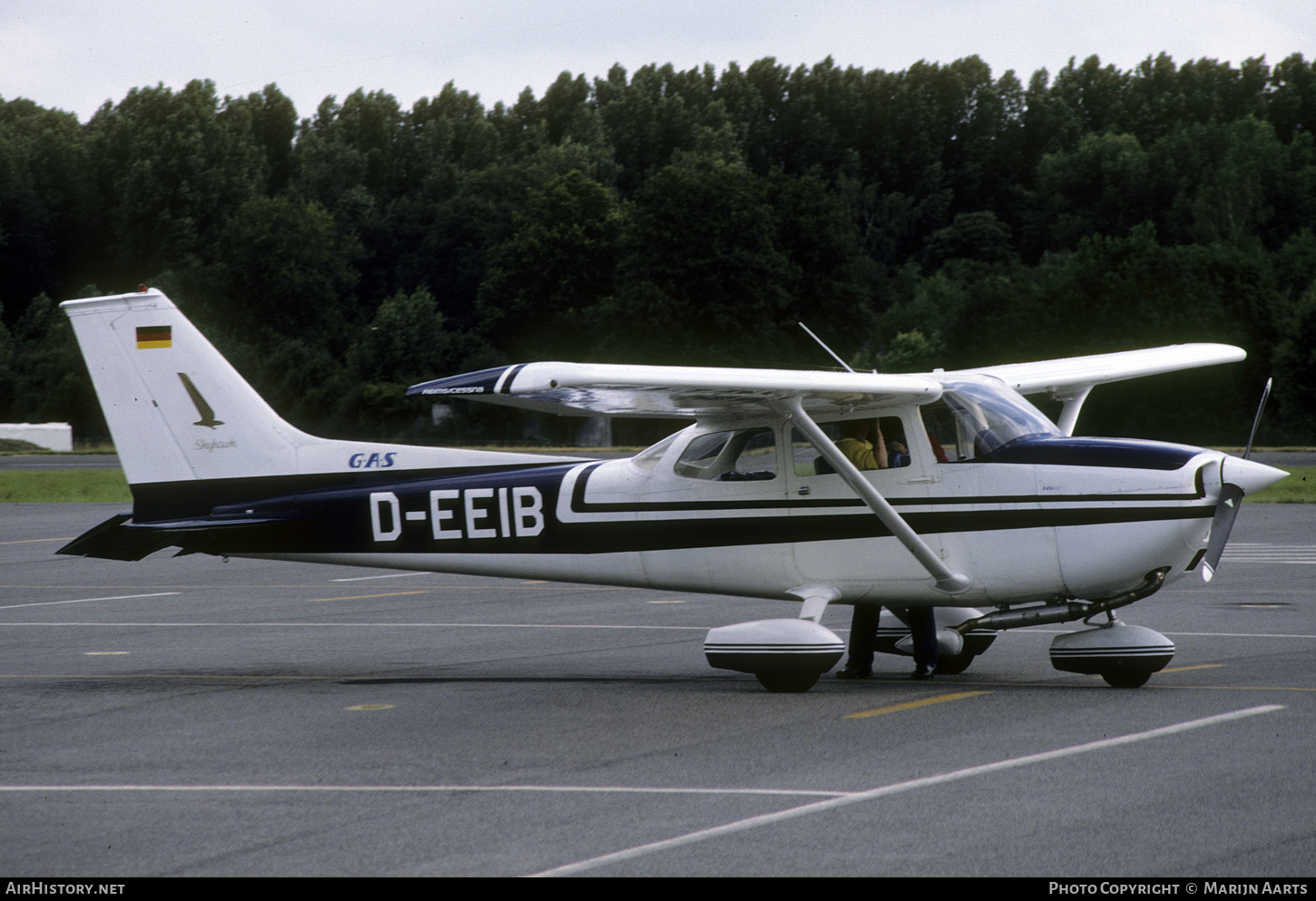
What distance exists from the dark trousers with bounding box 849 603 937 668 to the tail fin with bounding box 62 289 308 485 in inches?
183

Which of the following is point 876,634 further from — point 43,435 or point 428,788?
point 43,435

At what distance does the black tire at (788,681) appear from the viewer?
9250mm

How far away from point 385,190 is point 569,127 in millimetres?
14734

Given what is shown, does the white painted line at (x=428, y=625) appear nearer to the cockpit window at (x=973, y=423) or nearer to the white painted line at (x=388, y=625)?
the white painted line at (x=388, y=625)

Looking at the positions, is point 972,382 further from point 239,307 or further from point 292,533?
point 239,307

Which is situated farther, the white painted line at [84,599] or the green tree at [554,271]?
the green tree at [554,271]

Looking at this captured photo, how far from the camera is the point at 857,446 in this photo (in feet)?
31.9

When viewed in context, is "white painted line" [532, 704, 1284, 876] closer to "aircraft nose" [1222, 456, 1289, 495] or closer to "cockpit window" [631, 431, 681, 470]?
"aircraft nose" [1222, 456, 1289, 495]

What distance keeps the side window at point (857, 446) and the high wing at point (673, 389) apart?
0.12 meters

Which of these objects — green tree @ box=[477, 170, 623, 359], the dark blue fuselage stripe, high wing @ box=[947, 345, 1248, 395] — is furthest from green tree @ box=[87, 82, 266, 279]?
the dark blue fuselage stripe

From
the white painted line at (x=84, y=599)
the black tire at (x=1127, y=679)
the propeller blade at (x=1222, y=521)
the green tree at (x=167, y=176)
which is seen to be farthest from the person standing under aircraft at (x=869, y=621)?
the green tree at (x=167, y=176)

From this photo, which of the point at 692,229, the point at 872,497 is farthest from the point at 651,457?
the point at 692,229

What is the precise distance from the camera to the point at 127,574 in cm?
1959

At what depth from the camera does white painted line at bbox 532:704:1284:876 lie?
5.29m
